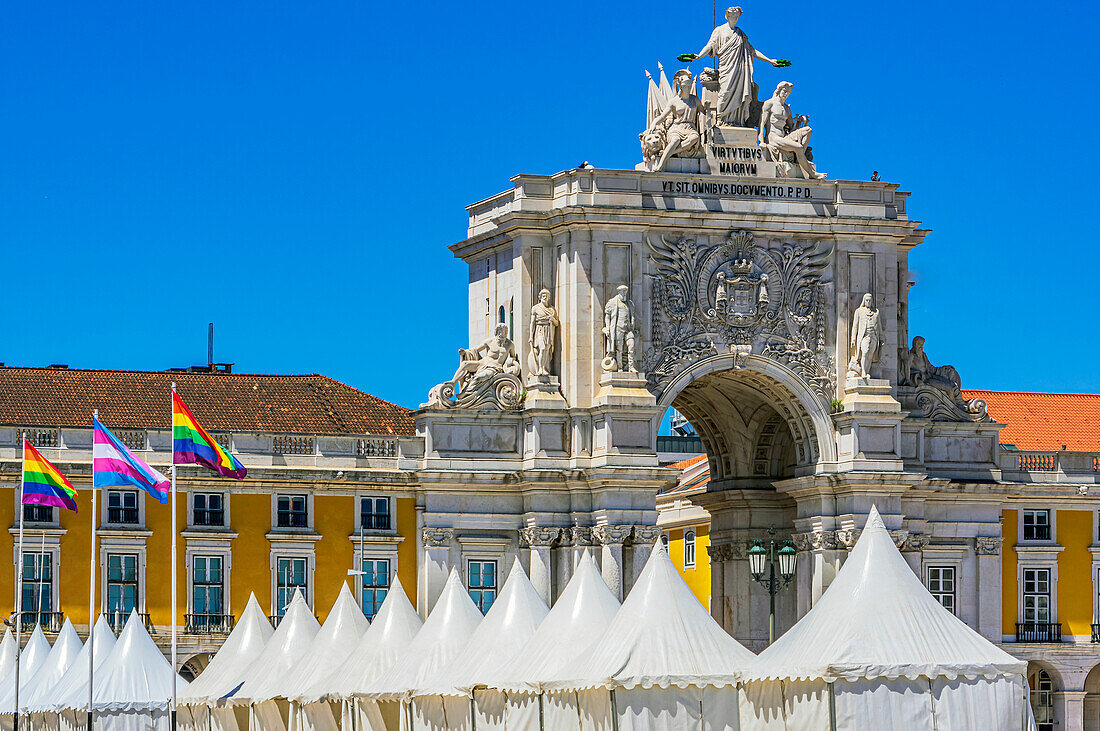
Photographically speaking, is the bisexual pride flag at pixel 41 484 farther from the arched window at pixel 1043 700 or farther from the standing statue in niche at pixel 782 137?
the arched window at pixel 1043 700

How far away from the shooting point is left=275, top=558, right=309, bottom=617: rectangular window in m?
81.1

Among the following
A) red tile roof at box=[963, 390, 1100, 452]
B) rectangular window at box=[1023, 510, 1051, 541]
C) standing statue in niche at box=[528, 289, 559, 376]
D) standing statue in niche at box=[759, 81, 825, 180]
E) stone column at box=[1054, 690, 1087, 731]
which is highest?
standing statue in niche at box=[759, 81, 825, 180]

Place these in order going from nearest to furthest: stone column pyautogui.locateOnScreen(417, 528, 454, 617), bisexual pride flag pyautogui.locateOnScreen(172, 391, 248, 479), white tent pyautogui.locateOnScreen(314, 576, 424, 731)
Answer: white tent pyautogui.locateOnScreen(314, 576, 424, 731), bisexual pride flag pyautogui.locateOnScreen(172, 391, 248, 479), stone column pyautogui.locateOnScreen(417, 528, 454, 617)

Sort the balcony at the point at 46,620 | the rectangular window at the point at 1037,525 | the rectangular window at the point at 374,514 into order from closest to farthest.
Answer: the balcony at the point at 46,620, the rectangular window at the point at 374,514, the rectangular window at the point at 1037,525

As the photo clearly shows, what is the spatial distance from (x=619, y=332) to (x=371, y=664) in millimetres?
18014

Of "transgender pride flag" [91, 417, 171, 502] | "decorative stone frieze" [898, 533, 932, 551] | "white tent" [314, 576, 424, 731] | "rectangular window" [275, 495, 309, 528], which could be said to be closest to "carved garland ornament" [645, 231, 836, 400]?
"decorative stone frieze" [898, 533, 932, 551]

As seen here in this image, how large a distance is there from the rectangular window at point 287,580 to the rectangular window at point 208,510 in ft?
6.85

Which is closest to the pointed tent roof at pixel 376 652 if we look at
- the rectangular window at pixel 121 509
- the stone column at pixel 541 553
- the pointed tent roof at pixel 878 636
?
the pointed tent roof at pixel 878 636

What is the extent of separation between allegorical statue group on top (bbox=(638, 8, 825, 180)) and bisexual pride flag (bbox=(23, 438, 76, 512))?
20787 millimetres

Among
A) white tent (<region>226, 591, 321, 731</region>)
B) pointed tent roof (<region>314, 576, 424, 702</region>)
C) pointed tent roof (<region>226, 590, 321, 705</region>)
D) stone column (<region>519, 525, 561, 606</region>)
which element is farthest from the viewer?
stone column (<region>519, 525, 561, 606</region>)

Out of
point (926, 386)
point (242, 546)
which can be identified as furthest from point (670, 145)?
point (242, 546)

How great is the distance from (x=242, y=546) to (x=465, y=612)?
16675 mm

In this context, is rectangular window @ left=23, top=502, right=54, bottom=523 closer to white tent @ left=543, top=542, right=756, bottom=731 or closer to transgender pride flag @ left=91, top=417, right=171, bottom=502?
transgender pride flag @ left=91, top=417, right=171, bottom=502

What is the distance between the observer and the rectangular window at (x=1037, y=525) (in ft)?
286
